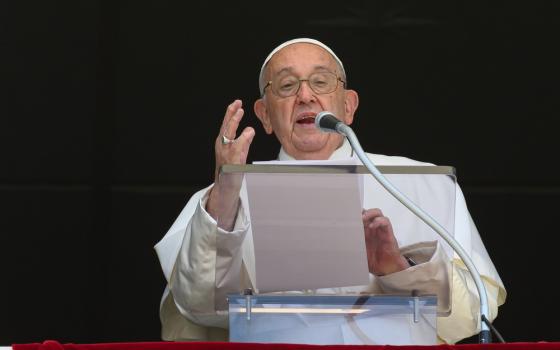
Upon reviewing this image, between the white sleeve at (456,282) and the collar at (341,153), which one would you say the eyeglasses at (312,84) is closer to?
the collar at (341,153)

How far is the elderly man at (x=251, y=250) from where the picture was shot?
2.69 m

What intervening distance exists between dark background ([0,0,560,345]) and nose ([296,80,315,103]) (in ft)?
3.10

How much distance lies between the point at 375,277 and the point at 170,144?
2.16 metres

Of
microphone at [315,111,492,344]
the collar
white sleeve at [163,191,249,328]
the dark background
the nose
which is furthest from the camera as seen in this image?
the dark background

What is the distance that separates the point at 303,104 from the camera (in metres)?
3.71

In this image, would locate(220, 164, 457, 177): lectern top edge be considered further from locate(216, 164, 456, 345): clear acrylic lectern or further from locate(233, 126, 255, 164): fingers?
locate(233, 126, 255, 164): fingers

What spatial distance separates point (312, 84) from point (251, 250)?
1.12 metres

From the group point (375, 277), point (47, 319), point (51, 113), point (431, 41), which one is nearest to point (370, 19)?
point (431, 41)

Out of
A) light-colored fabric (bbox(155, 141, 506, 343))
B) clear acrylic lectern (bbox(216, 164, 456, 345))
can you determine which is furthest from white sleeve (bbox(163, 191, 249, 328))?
clear acrylic lectern (bbox(216, 164, 456, 345))

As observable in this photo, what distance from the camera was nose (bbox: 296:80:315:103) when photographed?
3680mm

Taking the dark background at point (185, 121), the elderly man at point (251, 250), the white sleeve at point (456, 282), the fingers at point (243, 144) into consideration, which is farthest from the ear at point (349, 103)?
the fingers at point (243, 144)

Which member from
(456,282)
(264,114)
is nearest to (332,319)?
(456,282)

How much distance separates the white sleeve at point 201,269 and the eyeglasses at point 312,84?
71cm

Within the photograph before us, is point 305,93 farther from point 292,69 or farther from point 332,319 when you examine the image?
point 332,319
